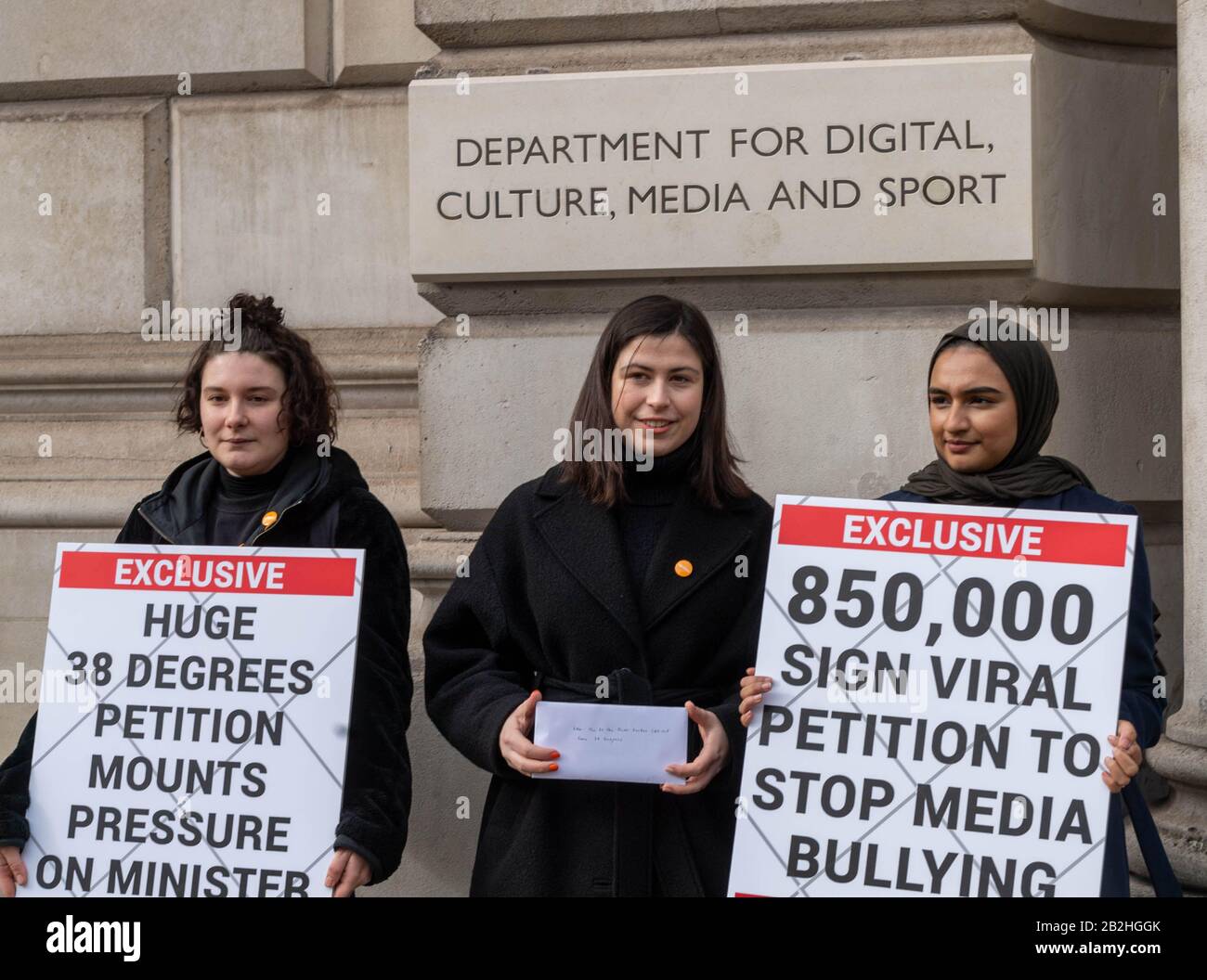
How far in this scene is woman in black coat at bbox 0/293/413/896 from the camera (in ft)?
10.7

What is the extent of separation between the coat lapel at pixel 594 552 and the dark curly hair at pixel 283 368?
1.86ft

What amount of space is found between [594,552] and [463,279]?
171 centimetres

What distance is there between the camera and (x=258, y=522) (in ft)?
10.9

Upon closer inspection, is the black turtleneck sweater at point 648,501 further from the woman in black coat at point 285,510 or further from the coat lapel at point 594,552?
the woman in black coat at point 285,510

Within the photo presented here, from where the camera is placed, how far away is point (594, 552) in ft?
10.4

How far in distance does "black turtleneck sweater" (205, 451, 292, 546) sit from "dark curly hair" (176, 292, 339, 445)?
9cm

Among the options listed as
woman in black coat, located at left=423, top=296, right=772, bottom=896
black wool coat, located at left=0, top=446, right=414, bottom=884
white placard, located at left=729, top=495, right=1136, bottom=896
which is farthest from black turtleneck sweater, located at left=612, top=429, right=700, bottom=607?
black wool coat, located at left=0, top=446, right=414, bottom=884

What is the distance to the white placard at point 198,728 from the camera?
3166 millimetres

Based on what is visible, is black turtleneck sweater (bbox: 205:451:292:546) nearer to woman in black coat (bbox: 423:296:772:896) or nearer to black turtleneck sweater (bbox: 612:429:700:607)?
woman in black coat (bbox: 423:296:772:896)

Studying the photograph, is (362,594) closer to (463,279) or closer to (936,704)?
(936,704)

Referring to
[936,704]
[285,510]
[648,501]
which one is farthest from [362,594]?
[936,704]

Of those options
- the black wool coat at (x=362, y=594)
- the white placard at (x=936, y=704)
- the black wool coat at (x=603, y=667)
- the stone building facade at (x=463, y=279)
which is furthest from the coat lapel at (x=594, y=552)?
the stone building facade at (x=463, y=279)
